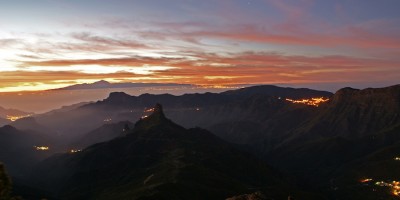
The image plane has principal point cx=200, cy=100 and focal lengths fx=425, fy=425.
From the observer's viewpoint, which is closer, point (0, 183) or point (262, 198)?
point (0, 183)

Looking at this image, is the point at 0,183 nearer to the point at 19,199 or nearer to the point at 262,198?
the point at 19,199

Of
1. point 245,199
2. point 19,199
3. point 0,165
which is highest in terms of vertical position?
point 0,165

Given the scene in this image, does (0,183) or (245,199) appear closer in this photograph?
(0,183)

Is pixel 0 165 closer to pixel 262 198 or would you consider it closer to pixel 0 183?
pixel 0 183

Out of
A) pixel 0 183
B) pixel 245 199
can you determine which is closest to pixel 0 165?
pixel 0 183

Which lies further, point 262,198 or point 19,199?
point 262,198

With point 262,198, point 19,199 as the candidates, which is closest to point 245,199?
point 262,198

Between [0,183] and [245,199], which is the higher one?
[0,183]

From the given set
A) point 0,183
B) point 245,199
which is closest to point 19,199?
point 0,183

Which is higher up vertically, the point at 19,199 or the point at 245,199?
the point at 19,199
